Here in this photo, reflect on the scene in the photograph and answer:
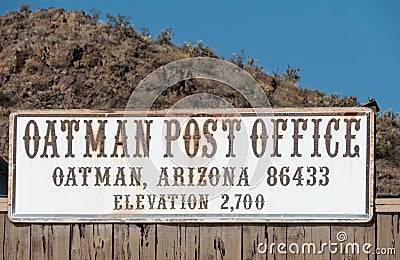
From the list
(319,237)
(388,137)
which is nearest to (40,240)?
(319,237)

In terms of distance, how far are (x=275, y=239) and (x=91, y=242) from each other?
4.73ft

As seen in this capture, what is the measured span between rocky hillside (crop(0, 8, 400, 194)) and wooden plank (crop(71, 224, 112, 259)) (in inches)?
499

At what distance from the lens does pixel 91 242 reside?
6.30m

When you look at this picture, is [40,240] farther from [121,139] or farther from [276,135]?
[276,135]

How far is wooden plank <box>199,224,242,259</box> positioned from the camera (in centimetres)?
620

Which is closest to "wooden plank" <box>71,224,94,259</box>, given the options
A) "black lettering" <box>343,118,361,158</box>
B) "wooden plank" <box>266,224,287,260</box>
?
"wooden plank" <box>266,224,287,260</box>

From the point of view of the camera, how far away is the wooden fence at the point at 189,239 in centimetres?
614

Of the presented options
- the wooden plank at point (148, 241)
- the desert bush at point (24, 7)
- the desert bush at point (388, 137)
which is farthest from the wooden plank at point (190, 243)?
the desert bush at point (24, 7)

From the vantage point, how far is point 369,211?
6.06 meters

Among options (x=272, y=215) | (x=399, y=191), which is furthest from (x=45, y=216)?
(x=399, y=191)

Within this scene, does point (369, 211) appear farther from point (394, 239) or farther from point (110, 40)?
point (110, 40)

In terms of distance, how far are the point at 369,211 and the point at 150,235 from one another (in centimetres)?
169

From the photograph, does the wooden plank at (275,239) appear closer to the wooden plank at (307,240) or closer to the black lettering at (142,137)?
the wooden plank at (307,240)

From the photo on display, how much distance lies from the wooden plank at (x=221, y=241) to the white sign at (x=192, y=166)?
9cm
